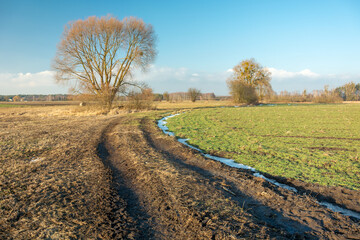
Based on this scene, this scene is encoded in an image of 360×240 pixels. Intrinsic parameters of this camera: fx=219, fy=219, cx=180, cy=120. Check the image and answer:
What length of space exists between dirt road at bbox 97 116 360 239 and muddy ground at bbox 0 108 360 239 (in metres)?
0.02

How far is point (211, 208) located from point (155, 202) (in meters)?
1.00

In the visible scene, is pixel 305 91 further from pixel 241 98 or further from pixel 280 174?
pixel 280 174

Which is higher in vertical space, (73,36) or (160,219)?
(73,36)

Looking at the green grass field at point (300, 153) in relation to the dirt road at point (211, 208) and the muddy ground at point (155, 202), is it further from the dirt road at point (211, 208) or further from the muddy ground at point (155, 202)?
the dirt road at point (211, 208)

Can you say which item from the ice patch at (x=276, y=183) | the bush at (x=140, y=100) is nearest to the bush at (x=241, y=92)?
the bush at (x=140, y=100)

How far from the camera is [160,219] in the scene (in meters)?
3.39

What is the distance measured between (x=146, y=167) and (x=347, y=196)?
178 inches

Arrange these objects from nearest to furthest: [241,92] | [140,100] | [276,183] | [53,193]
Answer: [53,193], [276,183], [140,100], [241,92]

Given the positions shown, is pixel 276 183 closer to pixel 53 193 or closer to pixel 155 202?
pixel 155 202

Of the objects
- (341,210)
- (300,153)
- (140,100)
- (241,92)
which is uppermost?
(241,92)

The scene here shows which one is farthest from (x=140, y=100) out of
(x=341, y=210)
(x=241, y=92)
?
(x=341, y=210)

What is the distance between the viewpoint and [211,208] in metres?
3.70

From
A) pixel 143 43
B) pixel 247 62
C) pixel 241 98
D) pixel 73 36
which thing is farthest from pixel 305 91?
pixel 73 36

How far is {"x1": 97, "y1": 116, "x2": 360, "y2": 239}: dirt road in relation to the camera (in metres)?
3.10
